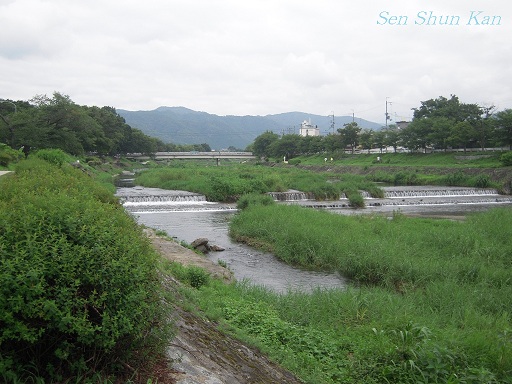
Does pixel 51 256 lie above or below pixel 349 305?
above

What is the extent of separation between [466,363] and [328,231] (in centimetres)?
1077

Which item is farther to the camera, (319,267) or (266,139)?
(266,139)

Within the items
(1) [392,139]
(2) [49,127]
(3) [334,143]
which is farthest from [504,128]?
(2) [49,127]

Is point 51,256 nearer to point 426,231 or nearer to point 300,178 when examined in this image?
point 426,231

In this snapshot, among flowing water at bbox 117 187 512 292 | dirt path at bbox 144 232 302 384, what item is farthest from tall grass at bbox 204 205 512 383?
flowing water at bbox 117 187 512 292

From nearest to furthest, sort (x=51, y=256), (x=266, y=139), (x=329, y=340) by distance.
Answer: (x=51, y=256), (x=329, y=340), (x=266, y=139)

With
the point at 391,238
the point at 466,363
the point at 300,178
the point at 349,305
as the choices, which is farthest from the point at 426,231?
the point at 300,178

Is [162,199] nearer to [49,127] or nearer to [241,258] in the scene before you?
[241,258]

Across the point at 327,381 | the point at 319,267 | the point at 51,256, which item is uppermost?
the point at 51,256

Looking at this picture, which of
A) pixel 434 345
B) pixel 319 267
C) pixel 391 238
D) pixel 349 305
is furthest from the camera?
pixel 391 238

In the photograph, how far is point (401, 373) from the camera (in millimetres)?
5758

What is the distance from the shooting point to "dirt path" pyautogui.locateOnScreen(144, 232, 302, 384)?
4227 mm

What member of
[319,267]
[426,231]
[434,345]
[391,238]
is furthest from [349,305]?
[426,231]

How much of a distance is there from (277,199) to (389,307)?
2507 cm
